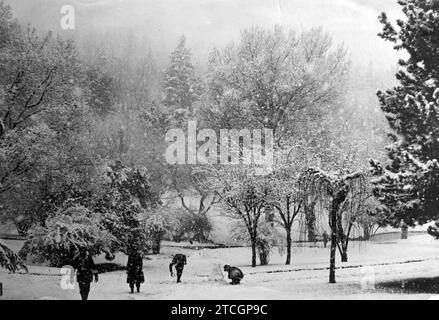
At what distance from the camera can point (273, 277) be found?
56.1ft

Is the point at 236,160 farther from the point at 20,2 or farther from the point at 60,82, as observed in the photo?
the point at 20,2

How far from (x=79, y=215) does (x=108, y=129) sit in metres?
18.3

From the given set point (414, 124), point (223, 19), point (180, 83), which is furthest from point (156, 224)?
point (180, 83)

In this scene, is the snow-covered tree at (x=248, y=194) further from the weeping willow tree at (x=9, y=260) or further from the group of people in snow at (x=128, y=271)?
the weeping willow tree at (x=9, y=260)

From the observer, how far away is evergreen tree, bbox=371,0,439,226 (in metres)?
12.1

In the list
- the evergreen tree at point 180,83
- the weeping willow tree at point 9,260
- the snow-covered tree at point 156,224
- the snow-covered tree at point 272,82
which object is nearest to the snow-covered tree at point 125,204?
the snow-covered tree at point 156,224

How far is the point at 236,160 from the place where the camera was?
23891 millimetres

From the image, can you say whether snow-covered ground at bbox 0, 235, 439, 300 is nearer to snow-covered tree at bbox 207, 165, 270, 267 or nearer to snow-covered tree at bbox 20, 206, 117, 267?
snow-covered tree at bbox 20, 206, 117, 267

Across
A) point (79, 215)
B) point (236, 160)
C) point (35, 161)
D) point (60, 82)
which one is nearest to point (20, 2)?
point (60, 82)

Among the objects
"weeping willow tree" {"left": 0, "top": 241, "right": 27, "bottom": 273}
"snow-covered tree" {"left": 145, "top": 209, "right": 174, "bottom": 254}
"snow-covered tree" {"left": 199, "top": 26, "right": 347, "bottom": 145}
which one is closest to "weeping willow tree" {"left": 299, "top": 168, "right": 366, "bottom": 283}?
"weeping willow tree" {"left": 0, "top": 241, "right": 27, "bottom": 273}

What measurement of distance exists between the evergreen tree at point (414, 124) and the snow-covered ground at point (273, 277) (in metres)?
2.50

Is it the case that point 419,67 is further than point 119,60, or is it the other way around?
point 119,60

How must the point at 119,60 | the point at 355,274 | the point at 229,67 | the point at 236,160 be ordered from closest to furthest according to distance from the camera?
the point at 355,274, the point at 236,160, the point at 229,67, the point at 119,60

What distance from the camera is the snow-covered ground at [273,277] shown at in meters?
11.5
